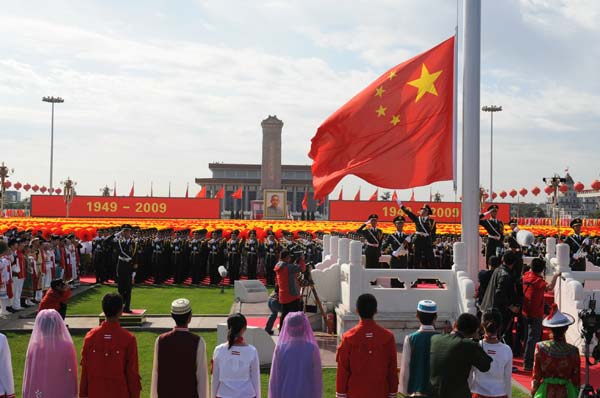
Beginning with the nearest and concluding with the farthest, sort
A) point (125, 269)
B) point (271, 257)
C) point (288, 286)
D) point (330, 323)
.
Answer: point (288, 286), point (330, 323), point (125, 269), point (271, 257)

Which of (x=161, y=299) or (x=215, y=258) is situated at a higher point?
(x=215, y=258)

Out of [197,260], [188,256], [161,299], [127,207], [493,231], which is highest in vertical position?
[127,207]

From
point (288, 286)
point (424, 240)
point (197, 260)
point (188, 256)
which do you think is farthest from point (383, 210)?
point (288, 286)

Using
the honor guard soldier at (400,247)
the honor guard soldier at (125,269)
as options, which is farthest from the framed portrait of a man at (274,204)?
the honor guard soldier at (125,269)

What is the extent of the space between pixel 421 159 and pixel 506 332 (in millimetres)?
3200

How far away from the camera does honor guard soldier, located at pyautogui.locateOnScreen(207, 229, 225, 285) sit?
65.5ft

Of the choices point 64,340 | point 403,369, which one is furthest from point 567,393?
point 64,340

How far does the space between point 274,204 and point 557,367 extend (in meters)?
36.8

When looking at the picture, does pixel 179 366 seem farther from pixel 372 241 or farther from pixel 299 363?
pixel 372 241

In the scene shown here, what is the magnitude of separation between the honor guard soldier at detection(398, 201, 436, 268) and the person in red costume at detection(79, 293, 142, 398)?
8.37m

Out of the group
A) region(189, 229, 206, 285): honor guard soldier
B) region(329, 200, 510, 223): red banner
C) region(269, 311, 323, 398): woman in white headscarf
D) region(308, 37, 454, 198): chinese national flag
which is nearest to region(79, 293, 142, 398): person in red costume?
region(269, 311, 323, 398): woman in white headscarf

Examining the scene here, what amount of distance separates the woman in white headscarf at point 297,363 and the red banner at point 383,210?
Result: 32652mm

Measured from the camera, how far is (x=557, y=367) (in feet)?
16.1

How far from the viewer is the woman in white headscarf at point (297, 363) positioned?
5.01 metres
